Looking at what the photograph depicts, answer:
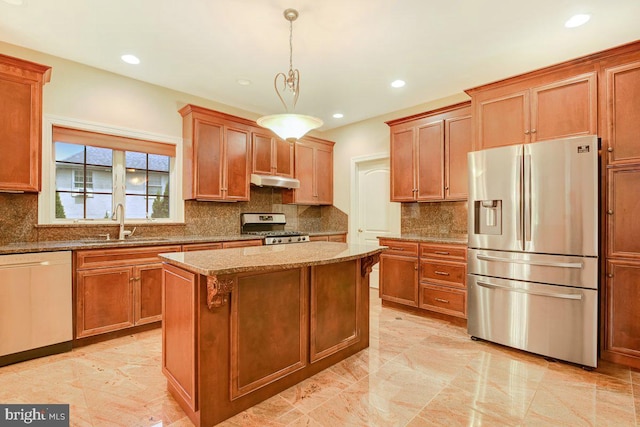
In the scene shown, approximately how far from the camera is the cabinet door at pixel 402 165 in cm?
423

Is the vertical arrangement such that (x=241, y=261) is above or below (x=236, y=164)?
below

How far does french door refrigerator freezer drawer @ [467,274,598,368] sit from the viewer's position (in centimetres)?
251

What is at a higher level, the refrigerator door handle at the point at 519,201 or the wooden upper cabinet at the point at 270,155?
the wooden upper cabinet at the point at 270,155

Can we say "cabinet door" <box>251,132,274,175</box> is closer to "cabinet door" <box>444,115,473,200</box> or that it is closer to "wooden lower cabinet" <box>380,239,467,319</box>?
"wooden lower cabinet" <box>380,239,467,319</box>

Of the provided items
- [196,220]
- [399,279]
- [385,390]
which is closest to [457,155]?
[399,279]

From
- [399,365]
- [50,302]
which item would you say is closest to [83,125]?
[50,302]

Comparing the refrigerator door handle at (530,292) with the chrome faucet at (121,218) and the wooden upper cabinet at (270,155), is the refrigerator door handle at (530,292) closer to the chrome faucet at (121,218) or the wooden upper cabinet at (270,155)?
the wooden upper cabinet at (270,155)

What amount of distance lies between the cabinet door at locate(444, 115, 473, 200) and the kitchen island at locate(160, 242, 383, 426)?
1.86 metres

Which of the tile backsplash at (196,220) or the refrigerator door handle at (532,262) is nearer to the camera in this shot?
the refrigerator door handle at (532,262)

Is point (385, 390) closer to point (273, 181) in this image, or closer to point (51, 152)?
point (273, 181)

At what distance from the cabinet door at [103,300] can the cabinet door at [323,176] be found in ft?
10.3

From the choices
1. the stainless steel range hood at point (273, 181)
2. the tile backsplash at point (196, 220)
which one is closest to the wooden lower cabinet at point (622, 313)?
the tile backsplash at point (196, 220)

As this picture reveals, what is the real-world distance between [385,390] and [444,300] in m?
1.71

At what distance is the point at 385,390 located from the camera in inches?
86.3
